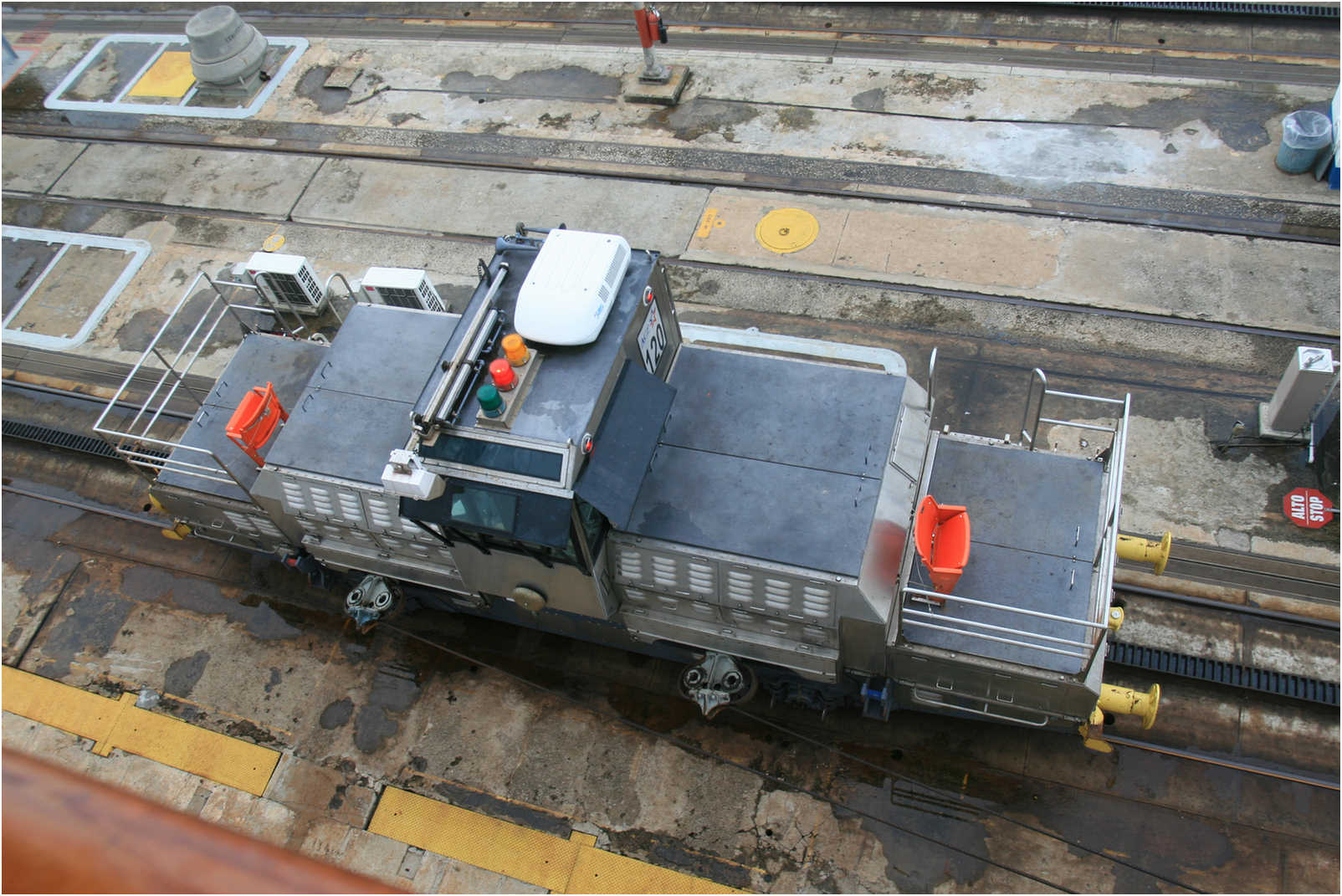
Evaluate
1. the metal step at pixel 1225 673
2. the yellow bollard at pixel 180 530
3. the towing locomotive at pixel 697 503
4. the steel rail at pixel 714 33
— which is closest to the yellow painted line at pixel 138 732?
the yellow bollard at pixel 180 530

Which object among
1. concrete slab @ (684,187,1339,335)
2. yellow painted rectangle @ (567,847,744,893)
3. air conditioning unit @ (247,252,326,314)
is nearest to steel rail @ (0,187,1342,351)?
concrete slab @ (684,187,1339,335)

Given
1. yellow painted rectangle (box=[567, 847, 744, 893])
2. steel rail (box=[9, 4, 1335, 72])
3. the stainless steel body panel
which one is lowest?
yellow painted rectangle (box=[567, 847, 744, 893])

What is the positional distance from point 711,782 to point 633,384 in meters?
4.32

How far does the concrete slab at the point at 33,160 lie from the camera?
1767cm

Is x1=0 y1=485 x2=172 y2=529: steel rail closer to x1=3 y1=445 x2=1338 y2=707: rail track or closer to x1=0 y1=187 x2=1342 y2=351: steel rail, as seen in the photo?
x1=0 y1=187 x2=1342 y2=351: steel rail

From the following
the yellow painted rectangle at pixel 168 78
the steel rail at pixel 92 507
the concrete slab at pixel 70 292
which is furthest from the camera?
the yellow painted rectangle at pixel 168 78

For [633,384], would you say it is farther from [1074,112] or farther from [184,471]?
[1074,112]

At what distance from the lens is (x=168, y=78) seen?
773 inches

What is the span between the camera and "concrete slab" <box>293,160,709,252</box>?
15.3 m

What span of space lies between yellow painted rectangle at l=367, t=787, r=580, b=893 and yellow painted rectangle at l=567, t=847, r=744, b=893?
14 cm

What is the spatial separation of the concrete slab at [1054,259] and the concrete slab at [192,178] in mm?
7466

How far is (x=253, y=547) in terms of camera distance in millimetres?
11031

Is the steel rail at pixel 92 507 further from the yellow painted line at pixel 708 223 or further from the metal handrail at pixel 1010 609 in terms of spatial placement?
the metal handrail at pixel 1010 609

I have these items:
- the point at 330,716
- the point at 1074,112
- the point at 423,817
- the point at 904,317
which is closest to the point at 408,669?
the point at 330,716
